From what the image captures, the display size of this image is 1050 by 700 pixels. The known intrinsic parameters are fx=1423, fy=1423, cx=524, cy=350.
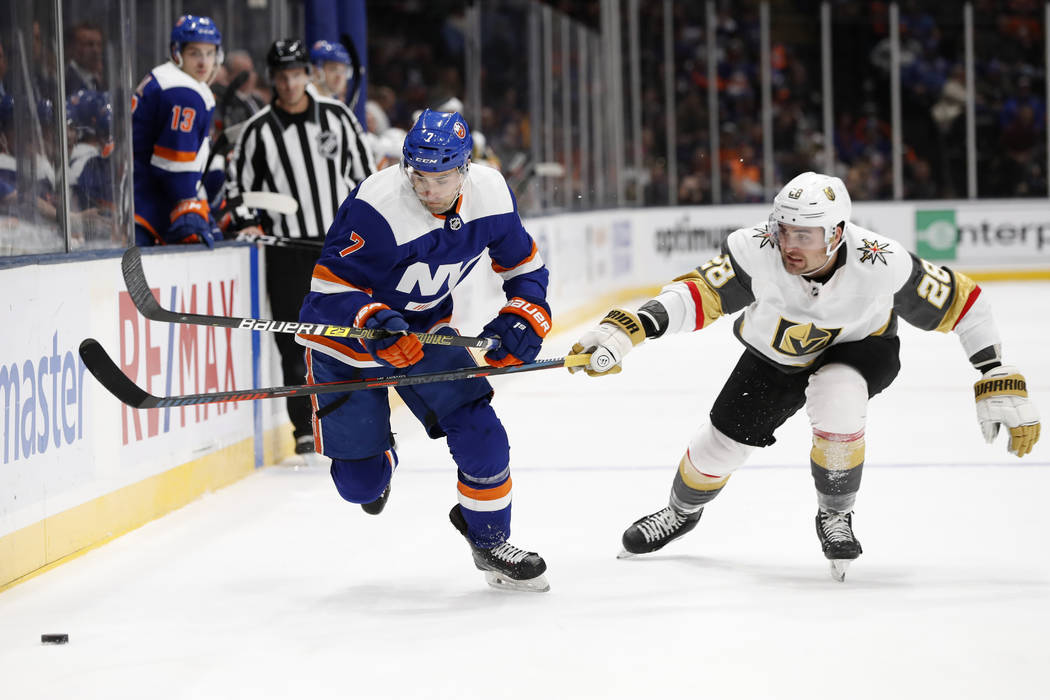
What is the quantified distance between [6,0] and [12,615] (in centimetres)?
152

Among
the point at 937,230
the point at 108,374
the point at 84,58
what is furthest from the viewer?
the point at 937,230

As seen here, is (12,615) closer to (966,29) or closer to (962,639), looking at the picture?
(962,639)

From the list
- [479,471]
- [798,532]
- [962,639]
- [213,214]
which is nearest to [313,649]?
[479,471]

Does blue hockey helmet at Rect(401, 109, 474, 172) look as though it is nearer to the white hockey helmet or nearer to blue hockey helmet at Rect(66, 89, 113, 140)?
the white hockey helmet

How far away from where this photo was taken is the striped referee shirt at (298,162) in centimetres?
509

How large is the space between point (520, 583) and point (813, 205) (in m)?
1.05

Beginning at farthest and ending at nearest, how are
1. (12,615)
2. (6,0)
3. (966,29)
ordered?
(966,29) → (6,0) → (12,615)

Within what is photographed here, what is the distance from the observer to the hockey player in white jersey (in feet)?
10.0

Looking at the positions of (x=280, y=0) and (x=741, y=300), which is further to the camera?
(x=280, y=0)

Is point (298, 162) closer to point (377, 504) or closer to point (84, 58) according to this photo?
point (84, 58)

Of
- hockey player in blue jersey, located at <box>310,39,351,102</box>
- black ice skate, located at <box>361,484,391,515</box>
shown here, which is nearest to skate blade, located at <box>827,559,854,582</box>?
black ice skate, located at <box>361,484,391,515</box>

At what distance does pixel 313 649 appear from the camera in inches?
109

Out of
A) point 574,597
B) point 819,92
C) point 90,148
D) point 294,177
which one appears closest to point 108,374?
point 574,597

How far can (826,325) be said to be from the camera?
3.16 m
